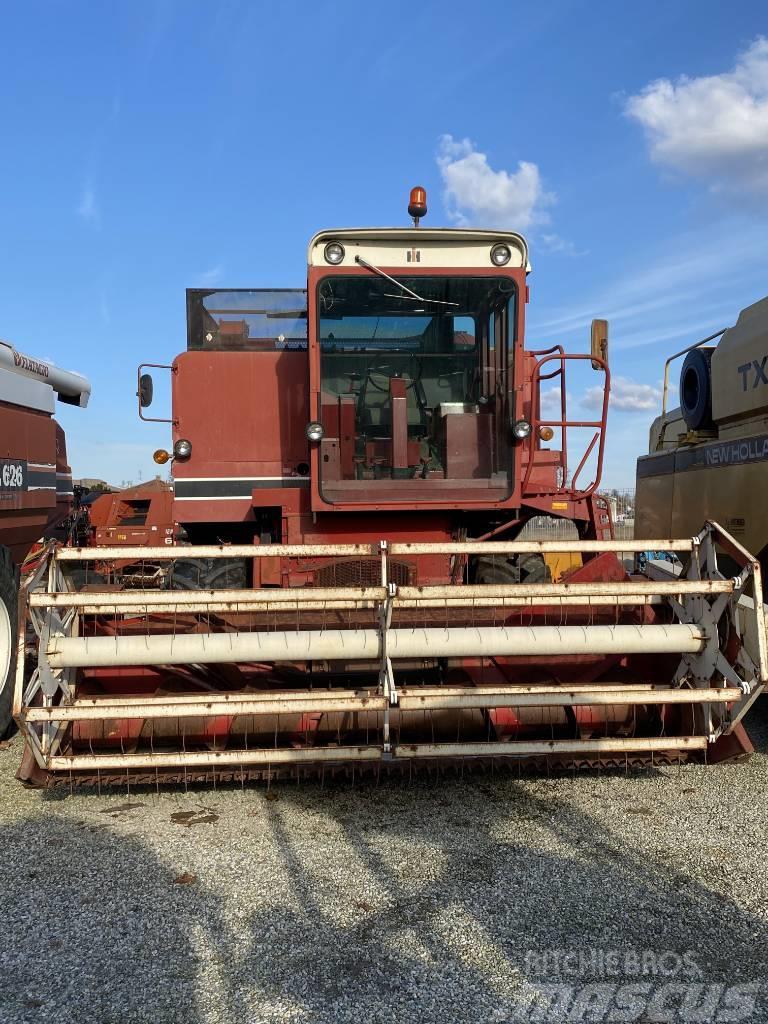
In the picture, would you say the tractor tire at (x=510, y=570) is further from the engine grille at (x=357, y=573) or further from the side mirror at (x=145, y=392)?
the side mirror at (x=145, y=392)

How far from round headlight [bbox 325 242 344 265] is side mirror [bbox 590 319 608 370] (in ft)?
6.10

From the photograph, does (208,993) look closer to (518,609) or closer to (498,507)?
(518,609)

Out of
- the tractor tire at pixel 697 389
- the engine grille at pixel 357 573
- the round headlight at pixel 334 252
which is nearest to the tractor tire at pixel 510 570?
the engine grille at pixel 357 573

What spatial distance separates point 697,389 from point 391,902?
15.8 ft

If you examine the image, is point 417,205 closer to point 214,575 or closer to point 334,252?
point 334,252

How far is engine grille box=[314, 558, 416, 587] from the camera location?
16.8 feet

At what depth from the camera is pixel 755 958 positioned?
8.12 ft

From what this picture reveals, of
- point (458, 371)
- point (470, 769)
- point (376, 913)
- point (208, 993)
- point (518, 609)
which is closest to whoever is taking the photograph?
point (208, 993)

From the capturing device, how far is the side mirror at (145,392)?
19.7 feet

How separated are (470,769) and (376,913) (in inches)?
44.8

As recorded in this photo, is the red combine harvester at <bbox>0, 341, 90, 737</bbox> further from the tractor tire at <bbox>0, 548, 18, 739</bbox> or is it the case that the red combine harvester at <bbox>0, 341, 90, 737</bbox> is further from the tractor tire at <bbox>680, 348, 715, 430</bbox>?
the tractor tire at <bbox>680, 348, 715, 430</bbox>

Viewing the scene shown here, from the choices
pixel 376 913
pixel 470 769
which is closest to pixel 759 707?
pixel 470 769

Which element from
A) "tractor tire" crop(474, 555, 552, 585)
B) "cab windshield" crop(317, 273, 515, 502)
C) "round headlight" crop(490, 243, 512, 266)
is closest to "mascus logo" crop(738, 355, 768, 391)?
"cab windshield" crop(317, 273, 515, 502)

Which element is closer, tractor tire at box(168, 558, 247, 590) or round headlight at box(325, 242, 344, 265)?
round headlight at box(325, 242, 344, 265)
